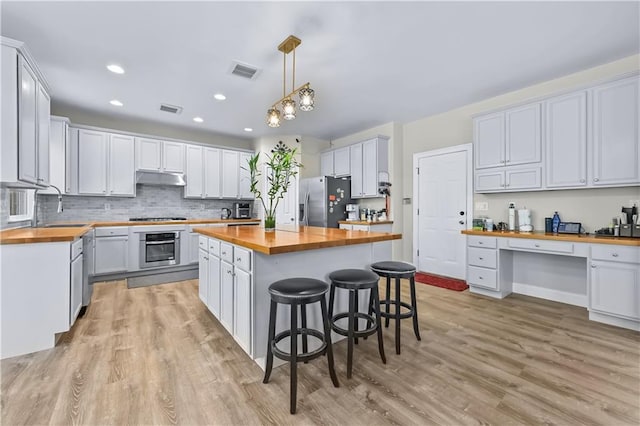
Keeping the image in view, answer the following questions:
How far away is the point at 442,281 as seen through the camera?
14.2 feet

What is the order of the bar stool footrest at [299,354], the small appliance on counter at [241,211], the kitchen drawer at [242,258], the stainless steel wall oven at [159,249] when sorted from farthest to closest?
the small appliance on counter at [241,211] → the stainless steel wall oven at [159,249] → the kitchen drawer at [242,258] → the bar stool footrest at [299,354]

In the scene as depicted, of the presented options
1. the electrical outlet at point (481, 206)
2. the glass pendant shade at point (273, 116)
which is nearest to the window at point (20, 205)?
the glass pendant shade at point (273, 116)

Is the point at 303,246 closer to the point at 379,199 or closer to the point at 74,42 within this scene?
the point at 74,42

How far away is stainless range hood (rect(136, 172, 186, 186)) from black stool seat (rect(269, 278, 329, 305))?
422 cm

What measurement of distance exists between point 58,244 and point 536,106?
5.07 meters

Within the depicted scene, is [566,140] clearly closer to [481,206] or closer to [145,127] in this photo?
[481,206]

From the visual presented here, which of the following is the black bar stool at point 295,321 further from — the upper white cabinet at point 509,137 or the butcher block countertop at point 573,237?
the upper white cabinet at point 509,137

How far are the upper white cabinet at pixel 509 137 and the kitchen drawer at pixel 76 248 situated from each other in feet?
15.2

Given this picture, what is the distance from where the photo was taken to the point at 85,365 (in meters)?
2.06

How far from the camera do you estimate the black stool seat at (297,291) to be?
167 cm

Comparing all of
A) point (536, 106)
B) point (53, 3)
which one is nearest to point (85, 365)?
point (53, 3)

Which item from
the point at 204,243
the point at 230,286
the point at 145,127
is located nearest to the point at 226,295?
the point at 230,286

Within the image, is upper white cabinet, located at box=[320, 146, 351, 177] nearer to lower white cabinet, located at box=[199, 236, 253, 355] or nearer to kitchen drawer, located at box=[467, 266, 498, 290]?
kitchen drawer, located at box=[467, 266, 498, 290]

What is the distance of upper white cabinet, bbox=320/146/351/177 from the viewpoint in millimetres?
5668
